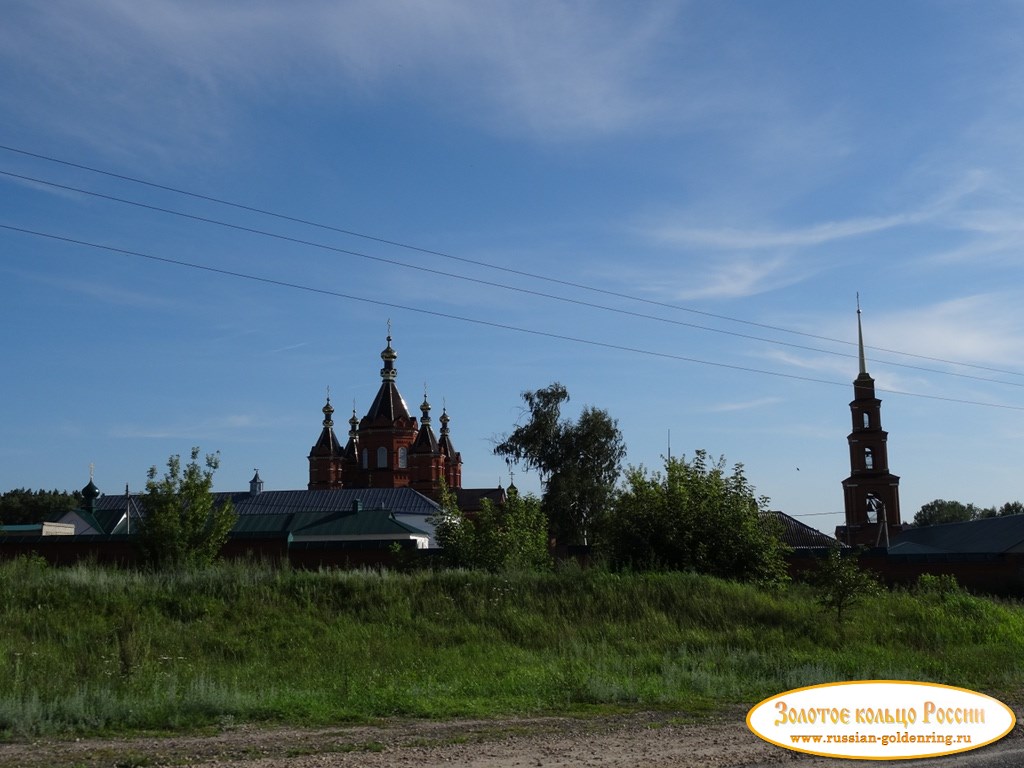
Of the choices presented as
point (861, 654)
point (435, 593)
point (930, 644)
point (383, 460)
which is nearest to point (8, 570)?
point (435, 593)

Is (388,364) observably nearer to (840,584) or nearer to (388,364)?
(388,364)

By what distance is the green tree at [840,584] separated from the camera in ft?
66.0

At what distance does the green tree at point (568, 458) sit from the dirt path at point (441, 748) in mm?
39567

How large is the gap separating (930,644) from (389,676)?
1099cm

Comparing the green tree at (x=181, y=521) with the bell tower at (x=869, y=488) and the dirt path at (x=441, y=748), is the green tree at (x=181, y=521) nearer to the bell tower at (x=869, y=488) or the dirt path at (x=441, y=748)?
the dirt path at (x=441, y=748)

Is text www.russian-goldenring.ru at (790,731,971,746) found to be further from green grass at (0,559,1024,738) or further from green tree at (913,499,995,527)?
green tree at (913,499,995,527)

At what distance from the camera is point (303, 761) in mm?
8469

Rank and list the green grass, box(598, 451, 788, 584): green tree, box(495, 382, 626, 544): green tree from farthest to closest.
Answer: box(495, 382, 626, 544): green tree, box(598, 451, 788, 584): green tree, the green grass

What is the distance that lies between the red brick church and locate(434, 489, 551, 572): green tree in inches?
2098

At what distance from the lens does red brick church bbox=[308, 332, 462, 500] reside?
85.3 m

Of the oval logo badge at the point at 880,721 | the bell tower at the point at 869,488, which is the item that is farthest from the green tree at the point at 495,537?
the bell tower at the point at 869,488

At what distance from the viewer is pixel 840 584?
2014 centimetres

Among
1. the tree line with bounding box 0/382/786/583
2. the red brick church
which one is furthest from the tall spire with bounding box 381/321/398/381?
the tree line with bounding box 0/382/786/583

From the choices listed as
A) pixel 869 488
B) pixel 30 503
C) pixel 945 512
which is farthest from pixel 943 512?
pixel 30 503
